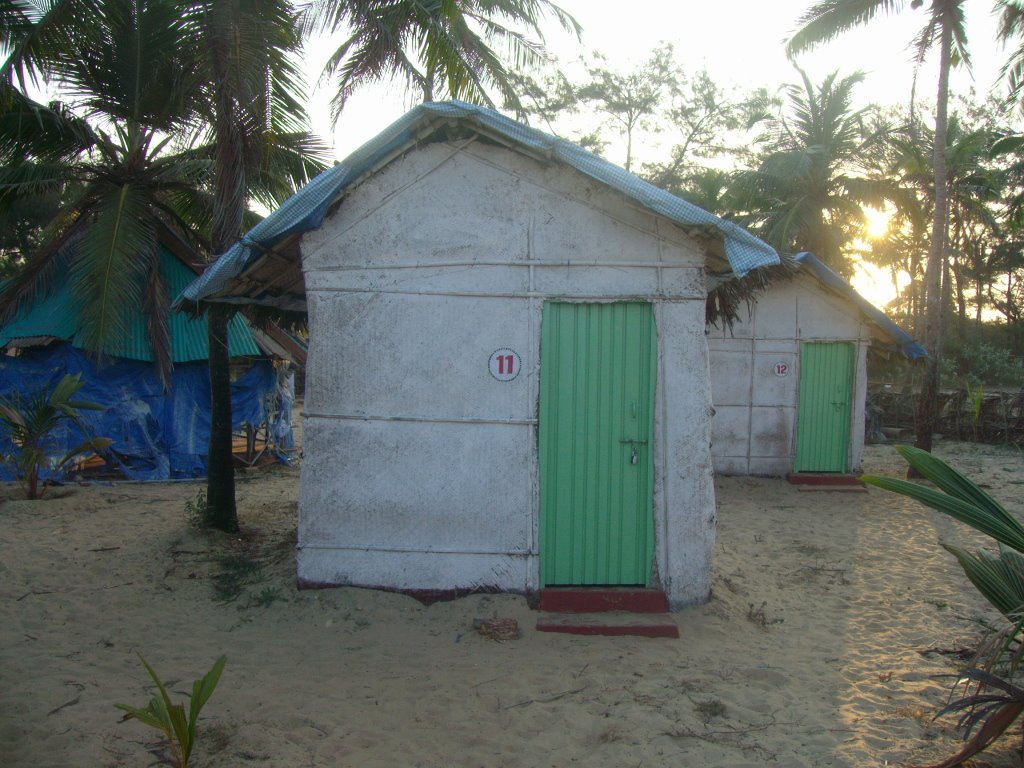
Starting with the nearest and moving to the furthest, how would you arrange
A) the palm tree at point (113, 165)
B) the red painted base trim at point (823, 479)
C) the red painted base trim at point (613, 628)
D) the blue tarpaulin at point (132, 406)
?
1. the red painted base trim at point (613, 628)
2. the palm tree at point (113, 165)
3. the blue tarpaulin at point (132, 406)
4. the red painted base trim at point (823, 479)

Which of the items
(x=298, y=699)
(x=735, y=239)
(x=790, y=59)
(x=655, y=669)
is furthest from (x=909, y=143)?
(x=298, y=699)

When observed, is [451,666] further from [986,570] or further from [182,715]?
[986,570]

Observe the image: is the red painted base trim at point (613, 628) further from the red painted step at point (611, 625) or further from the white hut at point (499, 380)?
the white hut at point (499, 380)

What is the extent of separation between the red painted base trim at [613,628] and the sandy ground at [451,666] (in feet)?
0.26

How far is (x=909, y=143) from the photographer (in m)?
22.7

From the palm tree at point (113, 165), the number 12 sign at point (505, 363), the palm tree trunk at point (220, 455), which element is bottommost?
the palm tree trunk at point (220, 455)

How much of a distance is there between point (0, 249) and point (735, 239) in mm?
27360

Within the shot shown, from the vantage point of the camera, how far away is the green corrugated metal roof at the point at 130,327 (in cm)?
1149

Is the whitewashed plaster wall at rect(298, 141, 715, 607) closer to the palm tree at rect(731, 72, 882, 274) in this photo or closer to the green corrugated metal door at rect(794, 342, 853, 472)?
the green corrugated metal door at rect(794, 342, 853, 472)

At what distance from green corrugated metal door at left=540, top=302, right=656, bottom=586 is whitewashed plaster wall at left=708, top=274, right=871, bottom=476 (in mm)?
7132

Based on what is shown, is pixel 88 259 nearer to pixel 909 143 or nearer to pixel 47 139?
pixel 47 139

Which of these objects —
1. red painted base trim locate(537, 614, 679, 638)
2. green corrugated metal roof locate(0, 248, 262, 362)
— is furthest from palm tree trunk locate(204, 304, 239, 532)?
red painted base trim locate(537, 614, 679, 638)

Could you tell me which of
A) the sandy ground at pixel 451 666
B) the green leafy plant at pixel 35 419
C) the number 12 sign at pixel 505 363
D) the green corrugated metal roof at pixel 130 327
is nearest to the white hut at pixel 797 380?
the sandy ground at pixel 451 666

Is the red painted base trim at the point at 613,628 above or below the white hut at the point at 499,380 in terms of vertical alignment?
below
